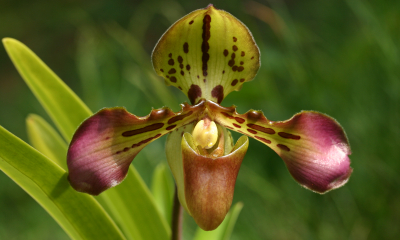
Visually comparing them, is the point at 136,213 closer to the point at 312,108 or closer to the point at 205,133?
the point at 205,133

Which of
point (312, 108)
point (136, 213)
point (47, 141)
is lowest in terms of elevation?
point (312, 108)

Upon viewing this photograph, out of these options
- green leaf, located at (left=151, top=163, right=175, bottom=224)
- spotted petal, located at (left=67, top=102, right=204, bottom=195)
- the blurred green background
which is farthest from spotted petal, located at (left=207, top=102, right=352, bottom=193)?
the blurred green background

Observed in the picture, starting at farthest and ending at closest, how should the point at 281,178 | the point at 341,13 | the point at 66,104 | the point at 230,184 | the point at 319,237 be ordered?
1. the point at 341,13
2. the point at 281,178
3. the point at 319,237
4. the point at 66,104
5. the point at 230,184

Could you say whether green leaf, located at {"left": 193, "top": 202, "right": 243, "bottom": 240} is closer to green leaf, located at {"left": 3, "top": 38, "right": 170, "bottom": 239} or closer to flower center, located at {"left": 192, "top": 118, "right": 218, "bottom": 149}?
green leaf, located at {"left": 3, "top": 38, "right": 170, "bottom": 239}

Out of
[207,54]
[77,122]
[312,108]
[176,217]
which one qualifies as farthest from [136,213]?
[312,108]

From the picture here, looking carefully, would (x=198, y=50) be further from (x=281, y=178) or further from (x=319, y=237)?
(x=281, y=178)

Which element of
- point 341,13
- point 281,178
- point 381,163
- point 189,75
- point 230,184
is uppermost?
point 189,75

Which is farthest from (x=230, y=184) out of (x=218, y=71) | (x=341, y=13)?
(x=341, y=13)
